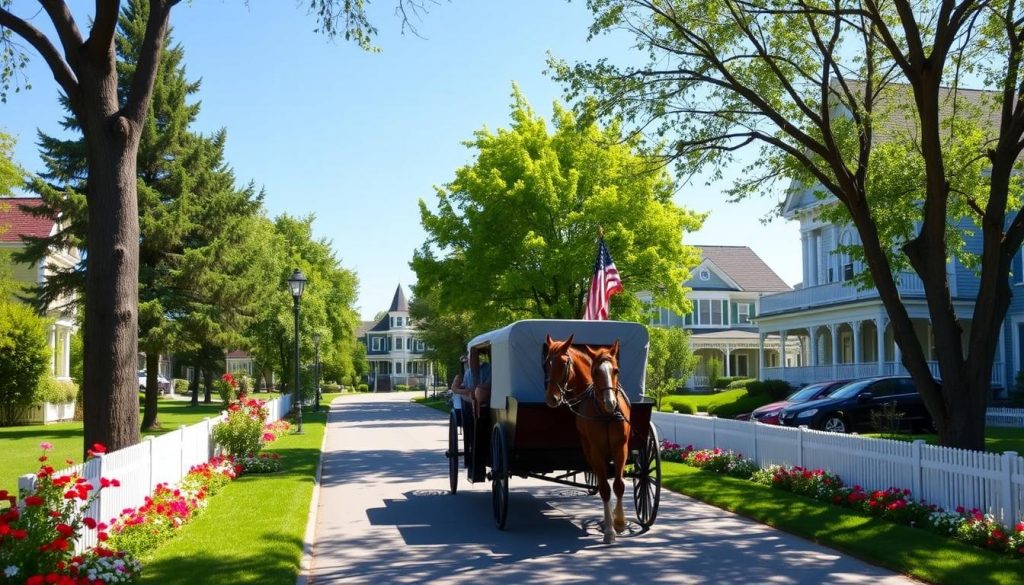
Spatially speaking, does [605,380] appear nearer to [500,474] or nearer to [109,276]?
[500,474]

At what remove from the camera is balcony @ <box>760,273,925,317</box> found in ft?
114

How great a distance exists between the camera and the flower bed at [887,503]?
9.67m

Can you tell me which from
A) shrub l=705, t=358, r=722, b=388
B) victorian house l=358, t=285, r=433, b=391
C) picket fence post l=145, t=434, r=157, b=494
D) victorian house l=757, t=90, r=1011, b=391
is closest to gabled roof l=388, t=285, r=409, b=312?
victorian house l=358, t=285, r=433, b=391

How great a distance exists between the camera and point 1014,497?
989 cm

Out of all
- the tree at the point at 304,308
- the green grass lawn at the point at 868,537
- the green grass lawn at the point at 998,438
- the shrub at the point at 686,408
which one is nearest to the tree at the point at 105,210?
the green grass lawn at the point at 868,537

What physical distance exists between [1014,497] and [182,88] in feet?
95.7

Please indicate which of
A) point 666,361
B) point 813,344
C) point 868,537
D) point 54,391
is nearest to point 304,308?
point 54,391

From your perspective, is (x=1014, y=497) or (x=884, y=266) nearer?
(x=1014, y=497)

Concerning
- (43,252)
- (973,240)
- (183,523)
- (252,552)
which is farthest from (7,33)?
(973,240)

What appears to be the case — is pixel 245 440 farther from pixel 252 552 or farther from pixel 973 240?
pixel 973 240

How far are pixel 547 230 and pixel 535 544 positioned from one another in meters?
19.6

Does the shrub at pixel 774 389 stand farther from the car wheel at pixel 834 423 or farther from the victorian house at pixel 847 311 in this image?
the car wheel at pixel 834 423

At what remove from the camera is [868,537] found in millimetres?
10398

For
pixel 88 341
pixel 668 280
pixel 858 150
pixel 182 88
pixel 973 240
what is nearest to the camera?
pixel 88 341
